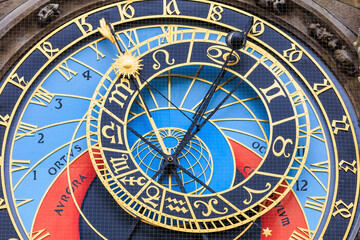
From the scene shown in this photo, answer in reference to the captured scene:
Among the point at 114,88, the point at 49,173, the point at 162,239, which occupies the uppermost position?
the point at 114,88

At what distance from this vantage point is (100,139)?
1200 cm

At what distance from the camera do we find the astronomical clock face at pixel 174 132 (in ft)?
39.0

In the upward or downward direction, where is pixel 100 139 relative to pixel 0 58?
downward

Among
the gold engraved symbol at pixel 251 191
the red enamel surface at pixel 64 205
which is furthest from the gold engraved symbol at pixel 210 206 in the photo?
the red enamel surface at pixel 64 205

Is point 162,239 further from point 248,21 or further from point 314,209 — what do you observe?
point 248,21

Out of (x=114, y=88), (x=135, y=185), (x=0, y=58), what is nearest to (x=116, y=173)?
(x=135, y=185)

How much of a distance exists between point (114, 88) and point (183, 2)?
1406 mm

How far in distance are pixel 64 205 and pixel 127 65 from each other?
1721 mm

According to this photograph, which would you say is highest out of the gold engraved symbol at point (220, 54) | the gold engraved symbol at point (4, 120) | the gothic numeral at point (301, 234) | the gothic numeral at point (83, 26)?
the gothic numeral at point (83, 26)

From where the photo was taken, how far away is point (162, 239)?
1185 cm

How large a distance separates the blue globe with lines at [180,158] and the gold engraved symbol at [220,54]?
907 mm

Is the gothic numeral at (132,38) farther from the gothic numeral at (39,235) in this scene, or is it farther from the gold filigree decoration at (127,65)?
the gothic numeral at (39,235)

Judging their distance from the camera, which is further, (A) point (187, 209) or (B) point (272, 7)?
(B) point (272, 7)

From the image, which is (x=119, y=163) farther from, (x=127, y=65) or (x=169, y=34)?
(x=169, y=34)
